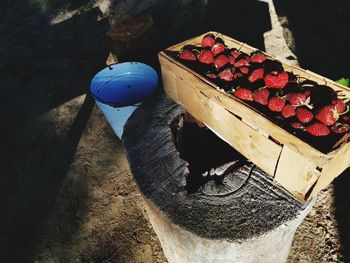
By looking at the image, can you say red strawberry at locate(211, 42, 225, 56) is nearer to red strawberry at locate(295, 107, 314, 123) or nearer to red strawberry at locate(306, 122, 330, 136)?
red strawberry at locate(295, 107, 314, 123)

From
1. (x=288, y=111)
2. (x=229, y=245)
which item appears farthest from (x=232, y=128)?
(x=229, y=245)

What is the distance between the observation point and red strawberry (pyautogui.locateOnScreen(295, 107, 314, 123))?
Answer: 1788 mm

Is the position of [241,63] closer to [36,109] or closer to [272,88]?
[272,88]

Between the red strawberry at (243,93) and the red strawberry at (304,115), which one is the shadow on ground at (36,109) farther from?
the red strawberry at (304,115)

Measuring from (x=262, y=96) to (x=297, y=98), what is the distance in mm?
207

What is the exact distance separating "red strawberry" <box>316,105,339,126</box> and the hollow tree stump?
508 mm

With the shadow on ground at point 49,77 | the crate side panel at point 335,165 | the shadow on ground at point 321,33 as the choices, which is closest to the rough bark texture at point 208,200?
the crate side panel at point 335,165

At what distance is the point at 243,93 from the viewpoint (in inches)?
76.8

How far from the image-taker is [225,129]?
2.07 m

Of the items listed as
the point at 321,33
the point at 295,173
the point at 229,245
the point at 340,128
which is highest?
the point at 340,128

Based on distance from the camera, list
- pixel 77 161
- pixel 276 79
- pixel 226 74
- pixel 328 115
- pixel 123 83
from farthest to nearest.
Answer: pixel 77 161 → pixel 123 83 → pixel 226 74 → pixel 276 79 → pixel 328 115

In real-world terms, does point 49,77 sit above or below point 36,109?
above

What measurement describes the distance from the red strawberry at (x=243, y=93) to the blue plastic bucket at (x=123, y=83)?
208 cm

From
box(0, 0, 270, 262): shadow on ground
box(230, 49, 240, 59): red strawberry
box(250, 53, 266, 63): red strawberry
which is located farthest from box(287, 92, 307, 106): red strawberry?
box(0, 0, 270, 262): shadow on ground
